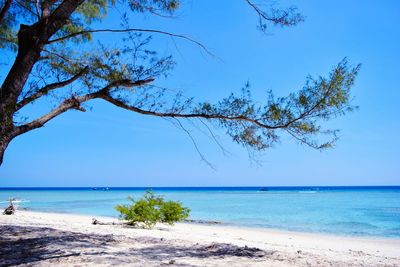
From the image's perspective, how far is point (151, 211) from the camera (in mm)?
11383

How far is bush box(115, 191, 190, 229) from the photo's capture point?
11.4 m

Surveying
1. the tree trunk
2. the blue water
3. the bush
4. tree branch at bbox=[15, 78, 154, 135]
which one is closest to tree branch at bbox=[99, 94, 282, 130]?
tree branch at bbox=[15, 78, 154, 135]

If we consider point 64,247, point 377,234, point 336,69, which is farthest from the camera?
point 377,234

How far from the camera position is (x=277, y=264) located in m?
4.99

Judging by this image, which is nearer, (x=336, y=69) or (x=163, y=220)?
(x=336, y=69)

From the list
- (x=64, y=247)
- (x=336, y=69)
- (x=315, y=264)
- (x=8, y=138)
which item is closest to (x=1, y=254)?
(x=64, y=247)

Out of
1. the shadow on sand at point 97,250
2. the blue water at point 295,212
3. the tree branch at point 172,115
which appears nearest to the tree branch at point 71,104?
the tree branch at point 172,115

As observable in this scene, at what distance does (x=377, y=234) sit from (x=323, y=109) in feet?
39.3

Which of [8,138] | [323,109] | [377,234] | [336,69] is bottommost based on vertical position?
[377,234]

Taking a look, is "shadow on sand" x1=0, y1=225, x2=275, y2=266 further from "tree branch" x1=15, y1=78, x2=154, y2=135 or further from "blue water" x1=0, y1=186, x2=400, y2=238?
"blue water" x1=0, y1=186, x2=400, y2=238

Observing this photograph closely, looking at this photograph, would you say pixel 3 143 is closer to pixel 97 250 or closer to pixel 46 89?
pixel 46 89

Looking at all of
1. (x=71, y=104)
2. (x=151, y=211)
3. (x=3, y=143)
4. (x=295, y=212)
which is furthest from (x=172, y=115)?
(x=295, y=212)

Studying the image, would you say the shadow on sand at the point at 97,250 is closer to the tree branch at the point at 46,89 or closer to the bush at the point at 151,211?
the tree branch at the point at 46,89

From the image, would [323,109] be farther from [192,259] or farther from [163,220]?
[163,220]
